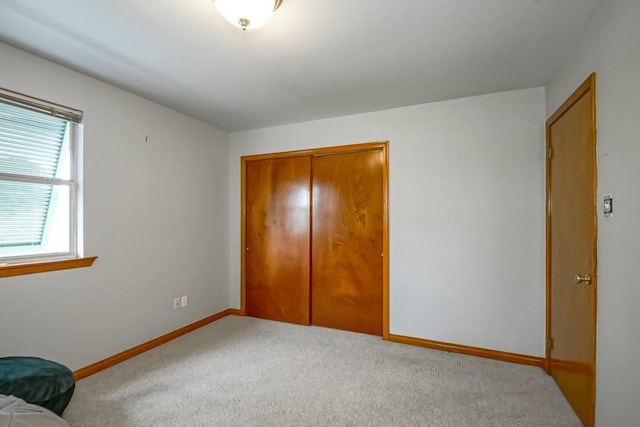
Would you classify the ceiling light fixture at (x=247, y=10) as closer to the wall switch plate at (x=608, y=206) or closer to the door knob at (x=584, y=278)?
the wall switch plate at (x=608, y=206)

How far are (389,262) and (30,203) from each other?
10.1 ft

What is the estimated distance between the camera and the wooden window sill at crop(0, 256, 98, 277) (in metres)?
1.96

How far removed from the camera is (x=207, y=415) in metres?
1.90

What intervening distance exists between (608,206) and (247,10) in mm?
2027

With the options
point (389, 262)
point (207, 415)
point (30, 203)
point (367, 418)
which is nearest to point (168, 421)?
point (207, 415)

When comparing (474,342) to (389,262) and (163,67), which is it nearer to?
(389,262)

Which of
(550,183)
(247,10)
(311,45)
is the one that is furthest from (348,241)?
(247,10)

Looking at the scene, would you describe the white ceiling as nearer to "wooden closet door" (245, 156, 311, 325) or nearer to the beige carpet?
"wooden closet door" (245, 156, 311, 325)

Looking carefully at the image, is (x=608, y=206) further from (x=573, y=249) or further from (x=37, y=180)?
(x=37, y=180)

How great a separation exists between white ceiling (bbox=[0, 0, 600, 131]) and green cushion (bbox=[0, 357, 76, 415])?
6.63 ft

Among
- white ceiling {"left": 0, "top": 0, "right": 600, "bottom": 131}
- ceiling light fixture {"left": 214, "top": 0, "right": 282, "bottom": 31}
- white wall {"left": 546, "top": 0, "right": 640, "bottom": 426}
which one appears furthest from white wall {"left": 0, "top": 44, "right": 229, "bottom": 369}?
white wall {"left": 546, "top": 0, "right": 640, "bottom": 426}

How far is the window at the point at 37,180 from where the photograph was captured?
2031 mm

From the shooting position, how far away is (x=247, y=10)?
144 cm

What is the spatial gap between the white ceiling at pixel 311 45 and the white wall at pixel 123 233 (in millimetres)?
248
